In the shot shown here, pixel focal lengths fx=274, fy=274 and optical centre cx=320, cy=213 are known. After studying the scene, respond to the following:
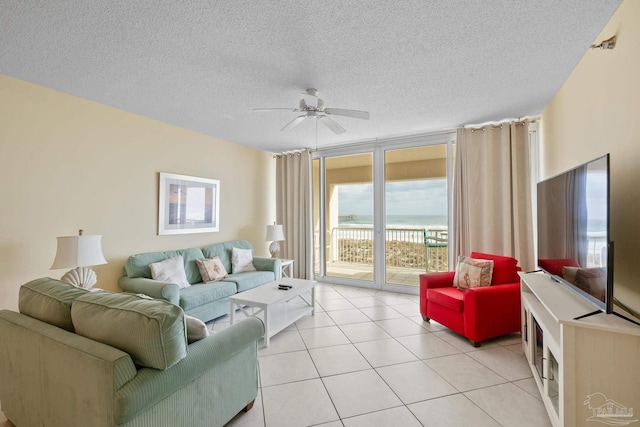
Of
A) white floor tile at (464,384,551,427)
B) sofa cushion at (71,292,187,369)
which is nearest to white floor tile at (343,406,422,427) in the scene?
white floor tile at (464,384,551,427)

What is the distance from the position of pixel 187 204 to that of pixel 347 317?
2773 mm

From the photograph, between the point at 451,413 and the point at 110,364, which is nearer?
the point at 110,364

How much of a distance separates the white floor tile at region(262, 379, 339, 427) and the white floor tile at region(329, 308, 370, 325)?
4.05 feet

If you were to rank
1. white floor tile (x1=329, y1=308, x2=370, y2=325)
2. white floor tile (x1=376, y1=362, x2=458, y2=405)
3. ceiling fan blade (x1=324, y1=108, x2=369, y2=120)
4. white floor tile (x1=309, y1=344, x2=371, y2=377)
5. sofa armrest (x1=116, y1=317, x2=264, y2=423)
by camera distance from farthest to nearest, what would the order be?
white floor tile (x1=329, y1=308, x2=370, y2=325), ceiling fan blade (x1=324, y1=108, x2=369, y2=120), white floor tile (x1=309, y1=344, x2=371, y2=377), white floor tile (x1=376, y1=362, x2=458, y2=405), sofa armrest (x1=116, y1=317, x2=264, y2=423)

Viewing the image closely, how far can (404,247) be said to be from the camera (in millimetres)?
4988

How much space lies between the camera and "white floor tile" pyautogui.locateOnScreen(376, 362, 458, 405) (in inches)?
77.7

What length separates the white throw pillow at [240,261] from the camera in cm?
418

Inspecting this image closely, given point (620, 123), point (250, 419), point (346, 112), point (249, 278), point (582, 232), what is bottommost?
point (250, 419)

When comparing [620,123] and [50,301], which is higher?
[620,123]

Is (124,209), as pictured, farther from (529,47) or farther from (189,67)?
(529,47)

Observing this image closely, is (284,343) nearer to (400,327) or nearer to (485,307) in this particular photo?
(400,327)

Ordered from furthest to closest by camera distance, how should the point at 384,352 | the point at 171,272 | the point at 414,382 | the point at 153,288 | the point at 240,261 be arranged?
the point at 240,261
the point at 171,272
the point at 153,288
the point at 384,352
the point at 414,382

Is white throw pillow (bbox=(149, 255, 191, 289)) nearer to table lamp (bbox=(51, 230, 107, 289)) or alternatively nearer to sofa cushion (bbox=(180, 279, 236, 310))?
sofa cushion (bbox=(180, 279, 236, 310))

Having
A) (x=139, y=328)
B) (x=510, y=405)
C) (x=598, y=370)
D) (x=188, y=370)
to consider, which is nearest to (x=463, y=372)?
(x=510, y=405)
